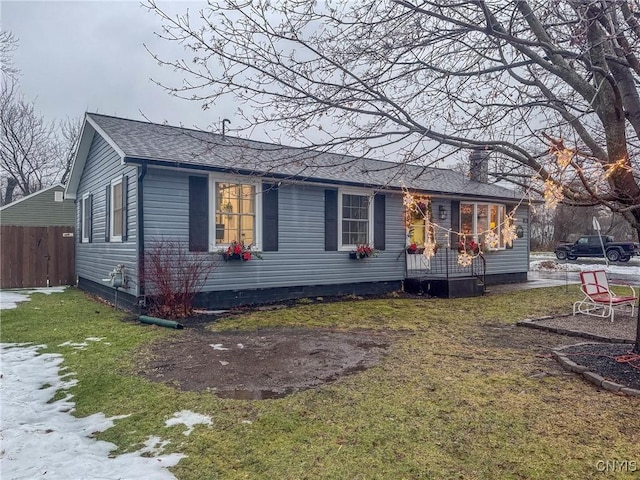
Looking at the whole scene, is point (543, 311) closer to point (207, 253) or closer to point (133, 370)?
point (207, 253)

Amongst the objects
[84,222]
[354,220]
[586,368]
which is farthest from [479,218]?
[84,222]

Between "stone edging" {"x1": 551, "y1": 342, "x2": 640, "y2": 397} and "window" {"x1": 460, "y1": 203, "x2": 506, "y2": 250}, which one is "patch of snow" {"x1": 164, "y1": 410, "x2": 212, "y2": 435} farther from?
"window" {"x1": 460, "y1": 203, "x2": 506, "y2": 250}

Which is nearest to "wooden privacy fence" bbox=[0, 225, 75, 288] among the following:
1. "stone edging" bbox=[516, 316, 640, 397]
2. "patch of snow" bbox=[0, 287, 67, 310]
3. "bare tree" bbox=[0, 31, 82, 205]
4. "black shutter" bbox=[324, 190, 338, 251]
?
"patch of snow" bbox=[0, 287, 67, 310]

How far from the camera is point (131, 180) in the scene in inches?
312

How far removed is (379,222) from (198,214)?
4.74 m

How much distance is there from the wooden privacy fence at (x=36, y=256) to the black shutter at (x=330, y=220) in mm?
8502

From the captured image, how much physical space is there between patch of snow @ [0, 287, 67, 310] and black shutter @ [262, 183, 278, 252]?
5286 mm

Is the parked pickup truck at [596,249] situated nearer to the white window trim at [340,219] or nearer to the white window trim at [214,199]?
the white window trim at [340,219]

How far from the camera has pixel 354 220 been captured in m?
10.5

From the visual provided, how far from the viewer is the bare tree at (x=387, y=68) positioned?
11.9ft

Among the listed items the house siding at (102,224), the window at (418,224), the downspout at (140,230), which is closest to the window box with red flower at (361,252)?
the window at (418,224)

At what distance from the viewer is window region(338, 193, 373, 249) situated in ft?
34.0

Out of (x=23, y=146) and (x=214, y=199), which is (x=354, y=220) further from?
(x=23, y=146)

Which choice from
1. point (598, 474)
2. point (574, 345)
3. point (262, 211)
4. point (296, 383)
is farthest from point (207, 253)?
point (598, 474)
